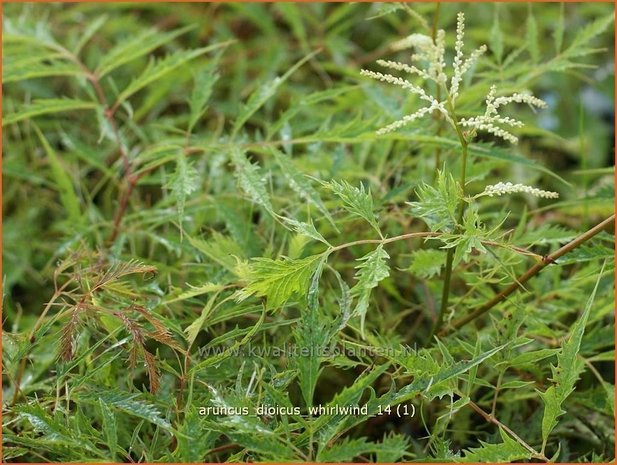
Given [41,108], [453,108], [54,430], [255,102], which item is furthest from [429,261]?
[41,108]

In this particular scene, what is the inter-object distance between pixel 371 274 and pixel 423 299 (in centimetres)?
36

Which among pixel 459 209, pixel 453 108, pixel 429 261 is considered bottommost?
pixel 429 261

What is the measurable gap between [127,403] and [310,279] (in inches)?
9.8

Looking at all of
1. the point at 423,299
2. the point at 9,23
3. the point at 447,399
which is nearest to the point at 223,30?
the point at 9,23

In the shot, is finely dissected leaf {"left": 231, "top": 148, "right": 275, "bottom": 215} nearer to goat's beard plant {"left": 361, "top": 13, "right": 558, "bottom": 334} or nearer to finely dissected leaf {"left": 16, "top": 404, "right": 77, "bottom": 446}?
goat's beard plant {"left": 361, "top": 13, "right": 558, "bottom": 334}

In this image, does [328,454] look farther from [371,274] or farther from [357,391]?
[371,274]

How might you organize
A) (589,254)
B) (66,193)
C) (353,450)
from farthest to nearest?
(66,193)
(589,254)
(353,450)

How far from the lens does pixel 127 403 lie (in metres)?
0.84

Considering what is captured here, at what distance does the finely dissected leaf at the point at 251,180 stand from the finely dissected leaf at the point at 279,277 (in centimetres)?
13

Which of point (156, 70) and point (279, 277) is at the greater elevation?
point (156, 70)

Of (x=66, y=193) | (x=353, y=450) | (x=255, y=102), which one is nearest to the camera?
(x=353, y=450)

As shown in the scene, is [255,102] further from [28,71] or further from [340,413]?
[340,413]

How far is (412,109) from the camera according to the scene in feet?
3.83

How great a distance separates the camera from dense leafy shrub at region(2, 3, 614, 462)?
820 millimetres
